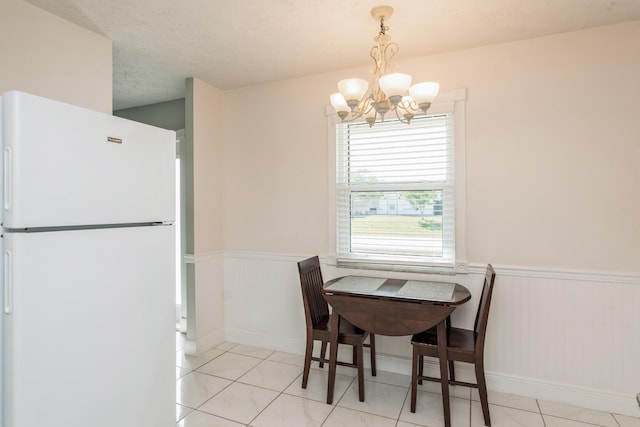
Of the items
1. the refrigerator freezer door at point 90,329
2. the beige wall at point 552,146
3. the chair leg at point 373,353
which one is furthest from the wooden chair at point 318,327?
the beige wall at point 552,146

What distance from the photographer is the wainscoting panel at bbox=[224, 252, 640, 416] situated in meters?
2.22

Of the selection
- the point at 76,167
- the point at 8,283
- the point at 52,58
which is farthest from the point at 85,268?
the point at 52,58

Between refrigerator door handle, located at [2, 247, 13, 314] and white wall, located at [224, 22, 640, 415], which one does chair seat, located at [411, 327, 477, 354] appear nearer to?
white wall, located at [224, 22, 640, 415]

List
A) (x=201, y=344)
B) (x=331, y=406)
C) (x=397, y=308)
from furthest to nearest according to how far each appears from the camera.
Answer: (x=201, y=344), (x=331, y=406), (x=397, y=308)

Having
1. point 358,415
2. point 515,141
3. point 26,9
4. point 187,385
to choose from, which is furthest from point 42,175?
point 515,141

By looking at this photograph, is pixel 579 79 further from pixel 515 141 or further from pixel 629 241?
pixel 629 241

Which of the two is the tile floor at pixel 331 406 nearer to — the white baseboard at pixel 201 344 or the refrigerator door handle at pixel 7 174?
the white baseboard at pixel 201 344

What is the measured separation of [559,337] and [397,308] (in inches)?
46.2

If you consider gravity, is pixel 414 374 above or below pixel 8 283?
below

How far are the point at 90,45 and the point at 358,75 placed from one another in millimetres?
1930

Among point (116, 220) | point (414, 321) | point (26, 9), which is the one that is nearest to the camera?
point (116, 220)

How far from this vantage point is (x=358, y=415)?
7.26 ft

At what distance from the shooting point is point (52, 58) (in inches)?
82.7

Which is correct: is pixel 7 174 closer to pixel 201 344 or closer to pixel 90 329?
pixel 90 329
